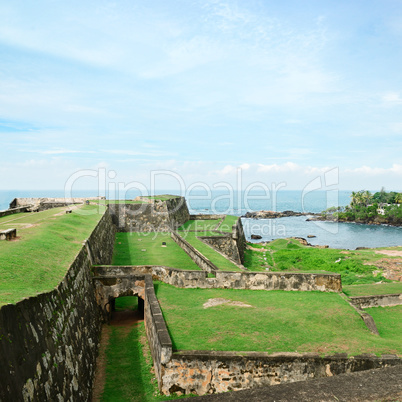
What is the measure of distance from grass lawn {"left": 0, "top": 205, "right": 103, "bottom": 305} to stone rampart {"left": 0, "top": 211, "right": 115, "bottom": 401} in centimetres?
30

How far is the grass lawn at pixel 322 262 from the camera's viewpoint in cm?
2891

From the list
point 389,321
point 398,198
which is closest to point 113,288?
point 389,321

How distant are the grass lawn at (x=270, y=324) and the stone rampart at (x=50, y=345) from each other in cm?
243

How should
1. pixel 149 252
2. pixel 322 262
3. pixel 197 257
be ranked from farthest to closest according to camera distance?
pixel 322 262 → pixel 149 252 → pixel 197 257

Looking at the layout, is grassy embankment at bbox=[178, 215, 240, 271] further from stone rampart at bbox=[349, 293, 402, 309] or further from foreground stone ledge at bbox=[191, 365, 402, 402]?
foreground stone ledge at bbox=[191, 365, 402, 402]

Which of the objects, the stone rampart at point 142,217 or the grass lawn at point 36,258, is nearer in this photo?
the grass lawn at point 36,258

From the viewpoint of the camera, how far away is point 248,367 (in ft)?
26.3

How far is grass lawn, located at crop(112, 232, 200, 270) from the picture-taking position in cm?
1898

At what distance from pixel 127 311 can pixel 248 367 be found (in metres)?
8.92

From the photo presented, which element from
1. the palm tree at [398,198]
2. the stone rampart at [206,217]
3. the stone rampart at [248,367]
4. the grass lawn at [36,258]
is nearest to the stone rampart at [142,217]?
the stone rampart at [206,217]

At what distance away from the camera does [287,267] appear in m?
32.4

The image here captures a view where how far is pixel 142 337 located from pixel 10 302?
7523mm

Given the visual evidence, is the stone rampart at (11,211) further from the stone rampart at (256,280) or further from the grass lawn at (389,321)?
the grass lawn at (389,321)

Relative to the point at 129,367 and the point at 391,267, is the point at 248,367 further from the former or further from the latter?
the point at 391,267
